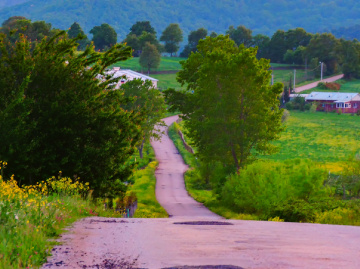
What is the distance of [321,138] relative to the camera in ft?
320

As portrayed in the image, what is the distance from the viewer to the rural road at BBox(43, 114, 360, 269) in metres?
7.98

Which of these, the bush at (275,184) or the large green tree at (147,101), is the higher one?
the large green tree at (147,101)

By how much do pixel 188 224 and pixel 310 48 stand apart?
170977mm

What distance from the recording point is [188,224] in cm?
1270

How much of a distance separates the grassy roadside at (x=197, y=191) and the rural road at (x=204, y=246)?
17707 mm

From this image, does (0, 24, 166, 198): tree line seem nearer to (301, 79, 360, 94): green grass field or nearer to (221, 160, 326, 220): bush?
(221, 160, 326, 220): bush

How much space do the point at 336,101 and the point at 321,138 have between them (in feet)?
140

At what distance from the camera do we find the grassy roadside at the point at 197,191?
1487 inches

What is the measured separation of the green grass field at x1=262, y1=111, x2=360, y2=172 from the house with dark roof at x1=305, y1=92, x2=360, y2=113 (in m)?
9.57

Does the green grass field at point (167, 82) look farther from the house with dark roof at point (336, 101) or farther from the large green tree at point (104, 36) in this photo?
the house with dark roof at point (336, 101)

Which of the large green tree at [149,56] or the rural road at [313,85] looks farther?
the large green tree at [149,56]

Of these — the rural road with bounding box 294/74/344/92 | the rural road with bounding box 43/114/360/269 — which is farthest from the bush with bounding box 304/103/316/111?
the rural road with bounding box 43/114/360/269

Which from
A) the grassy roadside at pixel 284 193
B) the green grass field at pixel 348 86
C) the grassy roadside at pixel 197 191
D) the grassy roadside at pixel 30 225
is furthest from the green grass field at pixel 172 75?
the grassy roadside at pixel 30 225

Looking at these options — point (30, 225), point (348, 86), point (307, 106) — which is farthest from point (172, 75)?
point (30, 225)
